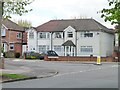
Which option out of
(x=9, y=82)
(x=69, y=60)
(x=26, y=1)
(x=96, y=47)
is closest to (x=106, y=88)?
(x=9, y=82)

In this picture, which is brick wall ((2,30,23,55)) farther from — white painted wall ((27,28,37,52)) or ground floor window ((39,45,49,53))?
ground floor window ((39,45,49,53))

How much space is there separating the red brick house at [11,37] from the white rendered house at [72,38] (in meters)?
3.17

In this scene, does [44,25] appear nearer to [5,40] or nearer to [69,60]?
[5,40]

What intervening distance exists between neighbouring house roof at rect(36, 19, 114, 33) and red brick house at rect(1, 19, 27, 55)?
5.10 metres

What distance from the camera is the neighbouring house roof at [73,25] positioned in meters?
69.1

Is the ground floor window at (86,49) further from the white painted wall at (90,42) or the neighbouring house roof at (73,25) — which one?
the neighbouring house roof at (73,25)

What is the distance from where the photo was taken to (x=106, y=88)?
17.8 meters

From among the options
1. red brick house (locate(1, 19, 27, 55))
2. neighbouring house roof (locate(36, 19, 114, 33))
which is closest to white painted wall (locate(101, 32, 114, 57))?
neighbouring house roof (locate(36, 19, 114, 33))

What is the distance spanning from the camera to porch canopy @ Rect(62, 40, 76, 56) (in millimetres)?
67688

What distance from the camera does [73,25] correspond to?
7094 centimetres

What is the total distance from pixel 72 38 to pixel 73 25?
289 cm

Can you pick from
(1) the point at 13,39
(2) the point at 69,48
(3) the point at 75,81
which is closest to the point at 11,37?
(1) the point at 13,39

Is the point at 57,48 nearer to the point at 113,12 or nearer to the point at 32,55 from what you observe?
the point at 32,55

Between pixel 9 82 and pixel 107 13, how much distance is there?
8996 millimetres
